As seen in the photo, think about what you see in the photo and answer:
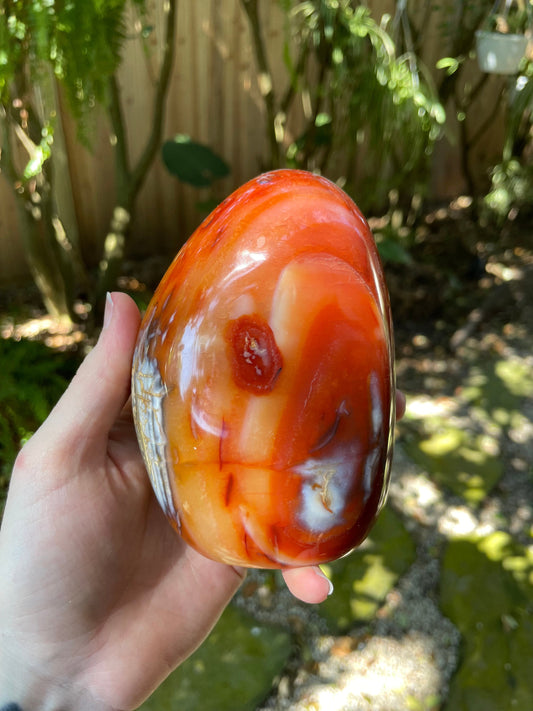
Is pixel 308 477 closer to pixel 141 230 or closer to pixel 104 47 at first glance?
pixel 104 47

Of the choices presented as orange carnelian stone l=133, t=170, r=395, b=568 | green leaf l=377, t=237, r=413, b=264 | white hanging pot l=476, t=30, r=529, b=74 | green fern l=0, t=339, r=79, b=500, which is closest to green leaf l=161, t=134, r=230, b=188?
green leaf l=377, t=237, r=413, b=264

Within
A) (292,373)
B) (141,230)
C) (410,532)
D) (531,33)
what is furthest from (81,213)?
(292,373)

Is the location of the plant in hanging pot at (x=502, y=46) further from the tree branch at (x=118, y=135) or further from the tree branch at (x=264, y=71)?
the tree branch at (x=118, y=135)

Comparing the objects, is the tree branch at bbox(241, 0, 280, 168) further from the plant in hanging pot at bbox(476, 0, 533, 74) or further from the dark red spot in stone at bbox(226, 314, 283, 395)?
the dark red spot in stone at bbox(226, 314, 283, 395)

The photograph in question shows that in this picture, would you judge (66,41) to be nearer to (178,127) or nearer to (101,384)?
(101,384)

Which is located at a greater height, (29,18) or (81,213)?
(29,18)

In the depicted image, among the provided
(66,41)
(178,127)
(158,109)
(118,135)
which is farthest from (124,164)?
(66,41)
